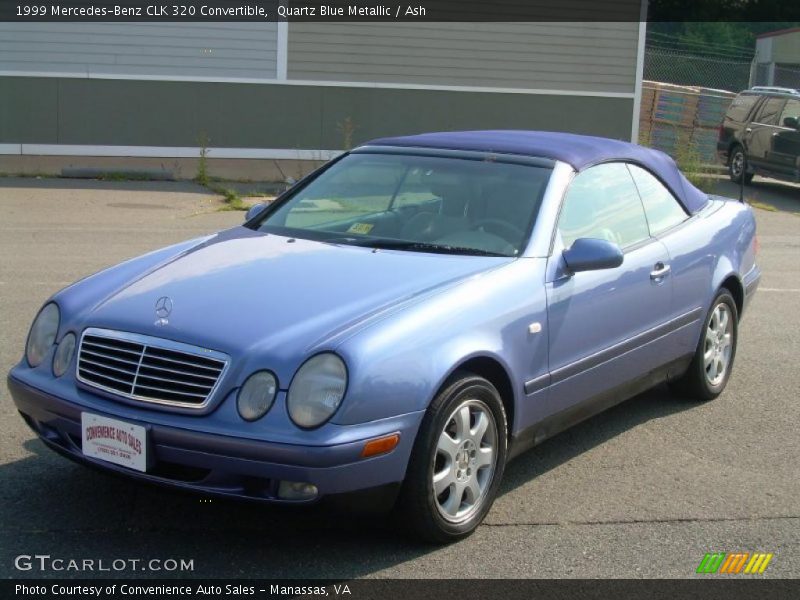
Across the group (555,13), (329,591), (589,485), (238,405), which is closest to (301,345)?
(238,405)

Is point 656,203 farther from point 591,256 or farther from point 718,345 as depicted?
point 591,256

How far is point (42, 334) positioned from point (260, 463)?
4.24ft

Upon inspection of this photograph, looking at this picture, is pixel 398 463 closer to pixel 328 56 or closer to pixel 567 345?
pixel 567 345

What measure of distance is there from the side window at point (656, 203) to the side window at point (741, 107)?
14.8 m

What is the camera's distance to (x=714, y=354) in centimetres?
Answer: 653

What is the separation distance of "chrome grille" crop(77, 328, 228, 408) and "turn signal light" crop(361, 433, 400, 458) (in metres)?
0.57

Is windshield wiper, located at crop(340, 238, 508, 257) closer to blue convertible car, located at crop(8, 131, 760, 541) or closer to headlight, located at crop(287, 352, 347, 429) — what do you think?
blue convertible car, located at crop(8, 131, 760, 541)

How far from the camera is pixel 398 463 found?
4.07 metres

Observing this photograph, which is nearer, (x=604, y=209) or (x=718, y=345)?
(x=604, y=209)

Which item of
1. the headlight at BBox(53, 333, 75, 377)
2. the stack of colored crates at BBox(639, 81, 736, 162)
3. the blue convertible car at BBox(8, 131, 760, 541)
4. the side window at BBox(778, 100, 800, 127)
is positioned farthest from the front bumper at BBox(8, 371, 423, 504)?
the stack of colored crates at BBox(639, 81, 736, 162)

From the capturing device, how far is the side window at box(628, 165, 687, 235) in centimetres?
602

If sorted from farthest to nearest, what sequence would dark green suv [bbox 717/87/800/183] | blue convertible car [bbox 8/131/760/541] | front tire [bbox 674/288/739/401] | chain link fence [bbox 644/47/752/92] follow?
chain link fence [bbox 644/47/752/92]
dark green suv [bbox 717/87/800/183]
front tire [bbox 674/288/739/401]
blue convertible car [bbox 8/131/760/541]

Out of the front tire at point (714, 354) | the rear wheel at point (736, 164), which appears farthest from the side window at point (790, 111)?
the front tire at point (714, 354)

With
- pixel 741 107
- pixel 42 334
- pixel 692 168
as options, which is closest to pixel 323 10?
pixel 692 168
